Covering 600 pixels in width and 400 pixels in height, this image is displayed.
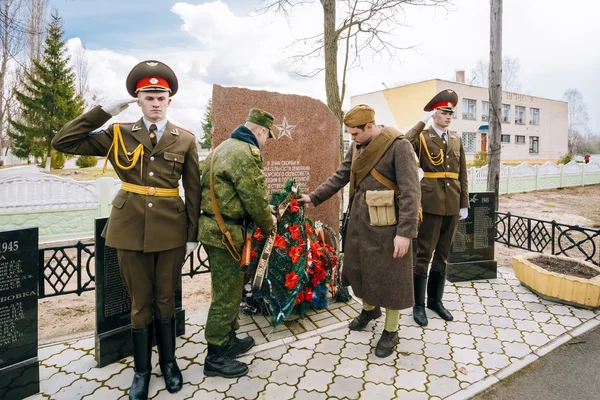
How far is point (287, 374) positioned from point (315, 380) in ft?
0.75

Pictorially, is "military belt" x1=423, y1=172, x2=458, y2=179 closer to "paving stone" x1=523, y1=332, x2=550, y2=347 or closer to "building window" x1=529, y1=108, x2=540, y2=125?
"paving stone" x1=523, y1=332, x2=550, y2=347

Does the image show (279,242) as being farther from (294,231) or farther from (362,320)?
(362,320)

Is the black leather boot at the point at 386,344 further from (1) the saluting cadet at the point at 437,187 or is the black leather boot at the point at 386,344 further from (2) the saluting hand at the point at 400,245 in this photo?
(2) the saluting hand at the point at 400,245

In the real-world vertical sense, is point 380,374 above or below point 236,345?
below

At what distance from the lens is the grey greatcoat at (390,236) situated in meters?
2.85

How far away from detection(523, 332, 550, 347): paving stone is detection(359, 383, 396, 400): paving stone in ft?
5.09

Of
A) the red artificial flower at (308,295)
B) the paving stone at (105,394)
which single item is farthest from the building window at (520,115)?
the paving stone at (105,394)

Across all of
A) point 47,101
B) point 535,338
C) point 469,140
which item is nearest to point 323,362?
point 535,338

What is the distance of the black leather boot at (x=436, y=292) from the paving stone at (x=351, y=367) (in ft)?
4.16

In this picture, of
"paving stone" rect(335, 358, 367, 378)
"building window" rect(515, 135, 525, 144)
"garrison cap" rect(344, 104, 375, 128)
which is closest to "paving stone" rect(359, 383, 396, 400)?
"paving stone" rect(335, 358, 367, 378)

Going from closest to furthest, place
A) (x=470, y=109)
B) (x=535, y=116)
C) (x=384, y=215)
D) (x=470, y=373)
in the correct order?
1. (x=470, y=373)
2. (x=384, y=215)
3. (x=470, y=109)
4. (x=535, y=116)

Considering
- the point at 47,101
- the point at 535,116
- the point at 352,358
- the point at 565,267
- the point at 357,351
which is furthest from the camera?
the point at 535,116

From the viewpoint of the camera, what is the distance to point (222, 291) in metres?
2.72

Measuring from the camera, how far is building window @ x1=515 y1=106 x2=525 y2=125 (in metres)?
34.5
